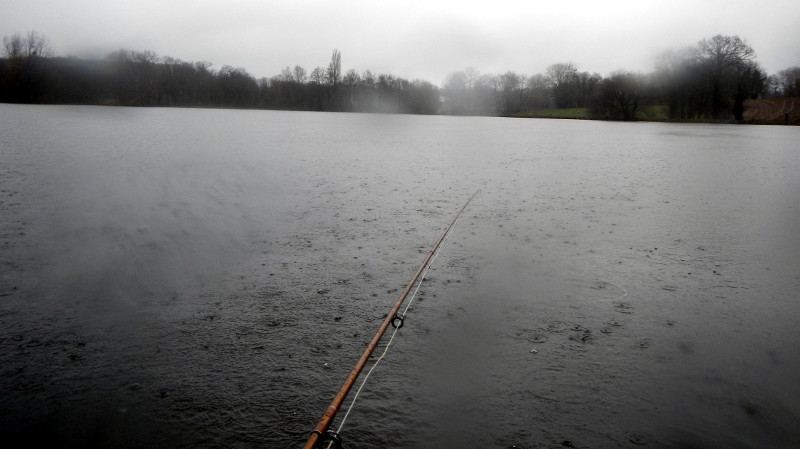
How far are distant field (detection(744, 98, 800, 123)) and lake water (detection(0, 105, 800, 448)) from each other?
325 ft

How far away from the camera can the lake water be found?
4805 millimetres

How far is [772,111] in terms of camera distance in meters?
101

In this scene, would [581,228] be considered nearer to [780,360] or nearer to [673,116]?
[780,360]

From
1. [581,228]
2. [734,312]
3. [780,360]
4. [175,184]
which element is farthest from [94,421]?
[175,184]

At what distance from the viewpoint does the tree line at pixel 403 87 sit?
10225 cm

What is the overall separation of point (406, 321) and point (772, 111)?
11998 centimetres

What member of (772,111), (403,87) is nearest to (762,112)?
(772,111)

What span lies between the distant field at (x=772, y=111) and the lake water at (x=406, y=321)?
325ft

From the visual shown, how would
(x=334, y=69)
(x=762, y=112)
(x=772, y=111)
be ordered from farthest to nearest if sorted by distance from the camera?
1. (x=334, y=69)
2. (x=772, y=111)
3. (x=762, y=112)

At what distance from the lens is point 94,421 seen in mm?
4711

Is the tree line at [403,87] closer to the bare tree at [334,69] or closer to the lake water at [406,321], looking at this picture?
the bare tree at [334,69]

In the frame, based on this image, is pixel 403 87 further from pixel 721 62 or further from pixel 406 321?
pixel 406 321

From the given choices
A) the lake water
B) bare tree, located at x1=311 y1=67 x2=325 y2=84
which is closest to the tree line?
bare tree, located at x1=311 y1=67 x2=325 y2=84

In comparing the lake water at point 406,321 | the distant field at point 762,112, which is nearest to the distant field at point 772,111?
the distant field at point 762,112
